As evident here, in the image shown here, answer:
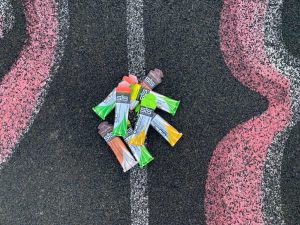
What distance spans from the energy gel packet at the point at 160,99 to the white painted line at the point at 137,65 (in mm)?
140

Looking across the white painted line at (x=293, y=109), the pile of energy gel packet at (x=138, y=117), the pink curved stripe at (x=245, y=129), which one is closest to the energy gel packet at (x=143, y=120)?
the pile of energy gel packet at (x=138, y=117)

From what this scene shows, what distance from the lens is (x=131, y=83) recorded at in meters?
3.03

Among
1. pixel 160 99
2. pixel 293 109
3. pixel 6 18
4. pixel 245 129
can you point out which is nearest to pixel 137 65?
pixel 160 99

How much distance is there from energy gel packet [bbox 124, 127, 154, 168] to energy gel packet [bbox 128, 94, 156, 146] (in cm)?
4

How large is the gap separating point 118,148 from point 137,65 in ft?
2.01

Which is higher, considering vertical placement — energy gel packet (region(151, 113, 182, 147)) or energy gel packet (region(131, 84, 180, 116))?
energy gel packet (region(131, 84, 180, 116))

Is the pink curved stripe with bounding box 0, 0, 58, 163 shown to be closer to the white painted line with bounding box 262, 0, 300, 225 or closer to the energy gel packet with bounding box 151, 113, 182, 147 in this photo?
the energy gel packet with bounding box 151, 113, 182, 147

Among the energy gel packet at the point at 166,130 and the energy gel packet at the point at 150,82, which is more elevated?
the energy gel packet at the point at 150,82

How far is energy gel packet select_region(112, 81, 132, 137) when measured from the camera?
300 centimetres

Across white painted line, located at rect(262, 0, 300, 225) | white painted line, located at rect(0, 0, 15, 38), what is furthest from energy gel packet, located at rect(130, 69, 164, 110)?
white painted line, located at rect(0, 0, 15, 38)

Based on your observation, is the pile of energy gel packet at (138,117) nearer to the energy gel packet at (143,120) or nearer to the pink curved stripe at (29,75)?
the energy gel packet at (143,120)

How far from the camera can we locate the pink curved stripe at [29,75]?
312 cm

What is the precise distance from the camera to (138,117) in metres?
3.05

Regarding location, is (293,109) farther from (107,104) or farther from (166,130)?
(107,104)
